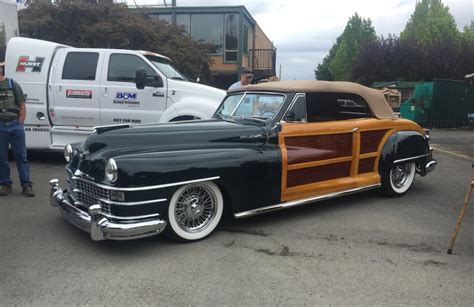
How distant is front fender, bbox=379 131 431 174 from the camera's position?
6.45m

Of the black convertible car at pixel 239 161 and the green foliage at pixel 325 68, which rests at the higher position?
the green foliage at pixel 325 68

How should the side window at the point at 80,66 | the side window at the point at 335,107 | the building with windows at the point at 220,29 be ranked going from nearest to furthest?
the side window at the point at 335,107, the side window at the point at 80,66, the building with windows at the point at 220,29

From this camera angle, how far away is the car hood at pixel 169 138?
183 inches

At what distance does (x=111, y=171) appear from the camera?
14.2 feet

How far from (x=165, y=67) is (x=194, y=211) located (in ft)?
15.8

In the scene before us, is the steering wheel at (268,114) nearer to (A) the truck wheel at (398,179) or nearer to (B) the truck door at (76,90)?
(A) the truck wheel at (398,179)

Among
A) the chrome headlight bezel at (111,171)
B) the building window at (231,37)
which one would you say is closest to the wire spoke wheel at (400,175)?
the chrome headlight bezel at (111,171)


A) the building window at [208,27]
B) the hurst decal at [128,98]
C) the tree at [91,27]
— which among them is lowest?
the hurst decal at [128,98]

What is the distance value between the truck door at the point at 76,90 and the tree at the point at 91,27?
798 cm

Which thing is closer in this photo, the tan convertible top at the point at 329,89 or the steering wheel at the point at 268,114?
the steering wheel at the point at 268,114

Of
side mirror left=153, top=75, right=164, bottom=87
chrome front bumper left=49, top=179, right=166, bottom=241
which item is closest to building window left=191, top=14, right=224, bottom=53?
side mirror left=153, top=75, right=164, bottom=87

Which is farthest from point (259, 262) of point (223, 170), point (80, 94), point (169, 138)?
point (80, 94)

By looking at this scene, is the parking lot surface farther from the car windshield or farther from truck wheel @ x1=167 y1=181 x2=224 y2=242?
the car windshield

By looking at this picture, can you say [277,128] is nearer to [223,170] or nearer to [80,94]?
[223,170]
